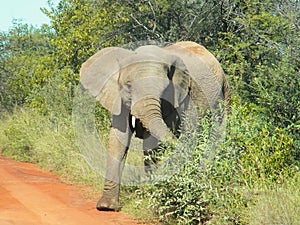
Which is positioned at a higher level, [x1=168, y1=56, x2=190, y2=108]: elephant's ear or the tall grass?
[x1=168, y1=56, x2=190, y2=108]: elephant's ear

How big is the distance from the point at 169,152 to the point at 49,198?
230 cm

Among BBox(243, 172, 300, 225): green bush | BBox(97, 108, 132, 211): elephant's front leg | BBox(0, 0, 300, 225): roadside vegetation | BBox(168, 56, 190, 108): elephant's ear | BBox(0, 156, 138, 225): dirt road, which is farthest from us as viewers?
BBox(168, 56, 190, 108): elephant's ear

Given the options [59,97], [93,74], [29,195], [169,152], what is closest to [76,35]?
[59,97]

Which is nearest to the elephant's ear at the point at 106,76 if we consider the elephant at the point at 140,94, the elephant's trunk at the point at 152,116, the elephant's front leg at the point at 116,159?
the elephant at the point at 140,94

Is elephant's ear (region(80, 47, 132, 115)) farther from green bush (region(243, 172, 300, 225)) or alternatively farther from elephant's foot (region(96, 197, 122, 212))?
green bush (region(243, 172, 300, 225))

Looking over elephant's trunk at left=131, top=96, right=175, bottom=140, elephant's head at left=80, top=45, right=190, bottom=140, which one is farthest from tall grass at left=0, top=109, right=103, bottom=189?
elephant's trunk at left=131, top=96, right=175, bottom=140

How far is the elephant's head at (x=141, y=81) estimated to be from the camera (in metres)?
6.77

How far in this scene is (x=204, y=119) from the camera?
650 centimetres

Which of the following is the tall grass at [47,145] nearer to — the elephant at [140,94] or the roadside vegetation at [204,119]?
the roadside vegetation at [204,119]

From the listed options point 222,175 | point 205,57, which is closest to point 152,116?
point 222,175

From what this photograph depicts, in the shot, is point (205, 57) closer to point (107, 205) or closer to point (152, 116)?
point (152, 116)

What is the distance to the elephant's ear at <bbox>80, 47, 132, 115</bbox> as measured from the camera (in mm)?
7695

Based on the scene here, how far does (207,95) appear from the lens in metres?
8.70

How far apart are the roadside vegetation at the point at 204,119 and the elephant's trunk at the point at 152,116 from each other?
1.37 ft
